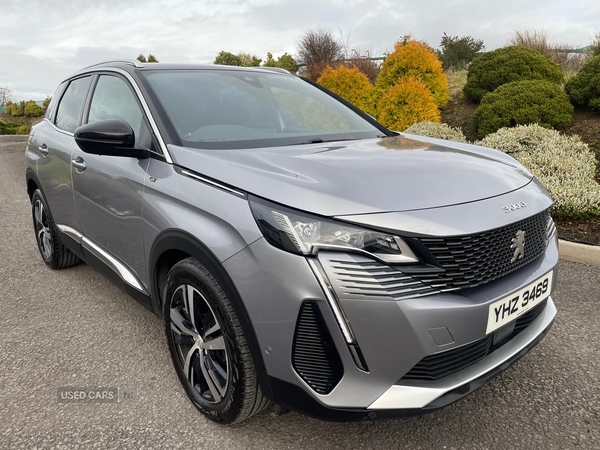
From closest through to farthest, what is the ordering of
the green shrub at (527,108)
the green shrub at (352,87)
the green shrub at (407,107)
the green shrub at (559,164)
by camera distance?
the green shrub at (559,164) < the green shrub at (527,108) < the green shrub at (407,107) < the green shrub at (352,87)

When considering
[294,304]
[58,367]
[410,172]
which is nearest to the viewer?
[294,304]

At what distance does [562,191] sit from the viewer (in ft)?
16.5

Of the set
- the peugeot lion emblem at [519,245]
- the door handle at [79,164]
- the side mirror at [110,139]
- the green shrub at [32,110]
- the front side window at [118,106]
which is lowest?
the peugeot lion emblem at [519,245]

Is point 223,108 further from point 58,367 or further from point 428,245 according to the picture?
point 58,367

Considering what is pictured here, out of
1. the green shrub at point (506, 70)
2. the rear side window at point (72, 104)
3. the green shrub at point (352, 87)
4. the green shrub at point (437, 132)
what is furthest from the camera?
the green shrub at point (352, 87)

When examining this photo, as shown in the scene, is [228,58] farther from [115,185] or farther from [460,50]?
[115,185]

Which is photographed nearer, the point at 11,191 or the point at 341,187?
the point at 341,187

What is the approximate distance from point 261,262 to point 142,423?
3.66 ft

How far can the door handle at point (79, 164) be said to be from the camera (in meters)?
3.06

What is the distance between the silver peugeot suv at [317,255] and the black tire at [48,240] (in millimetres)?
1540

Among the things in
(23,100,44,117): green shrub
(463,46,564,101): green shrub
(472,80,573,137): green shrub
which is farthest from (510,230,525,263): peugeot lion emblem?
(23,100,44,117): green shrub

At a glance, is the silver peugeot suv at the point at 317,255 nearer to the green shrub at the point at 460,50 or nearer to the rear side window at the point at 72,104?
the rear side window at the point at 72,104

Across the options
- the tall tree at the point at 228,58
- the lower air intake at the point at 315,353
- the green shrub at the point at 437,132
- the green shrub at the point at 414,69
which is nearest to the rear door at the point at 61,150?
the lower air intake at the point at 315,353

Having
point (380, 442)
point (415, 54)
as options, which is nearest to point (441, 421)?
point (380, 442)
